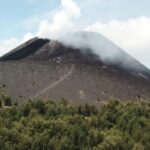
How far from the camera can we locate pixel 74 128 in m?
108

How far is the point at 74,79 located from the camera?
184 meters

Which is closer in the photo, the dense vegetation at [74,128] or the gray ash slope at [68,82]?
the dense vegetation at [74,128]

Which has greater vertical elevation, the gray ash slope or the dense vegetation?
the gray ash slope

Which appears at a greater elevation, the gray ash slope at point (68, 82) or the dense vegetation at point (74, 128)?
the gray ash slope at point (68, 82)

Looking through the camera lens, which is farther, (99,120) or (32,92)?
(32,92)

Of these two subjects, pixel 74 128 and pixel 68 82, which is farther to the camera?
pixel 68 82

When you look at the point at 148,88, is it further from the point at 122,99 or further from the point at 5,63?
the point at 5,63

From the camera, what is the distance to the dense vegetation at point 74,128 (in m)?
96.8

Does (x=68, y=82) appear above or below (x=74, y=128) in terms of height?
above

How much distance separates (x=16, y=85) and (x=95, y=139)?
8166 centimetres

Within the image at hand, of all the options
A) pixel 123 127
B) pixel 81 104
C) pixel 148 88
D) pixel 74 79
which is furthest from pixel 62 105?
pixel 148 88

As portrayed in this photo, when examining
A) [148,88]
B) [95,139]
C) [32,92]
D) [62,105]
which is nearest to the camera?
[95,139]

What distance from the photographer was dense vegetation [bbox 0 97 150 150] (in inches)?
3809

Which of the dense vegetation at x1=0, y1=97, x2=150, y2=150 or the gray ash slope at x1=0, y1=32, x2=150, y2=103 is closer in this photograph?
the dense vegetation at x1=0, y1=97, x2=150, y2=150
